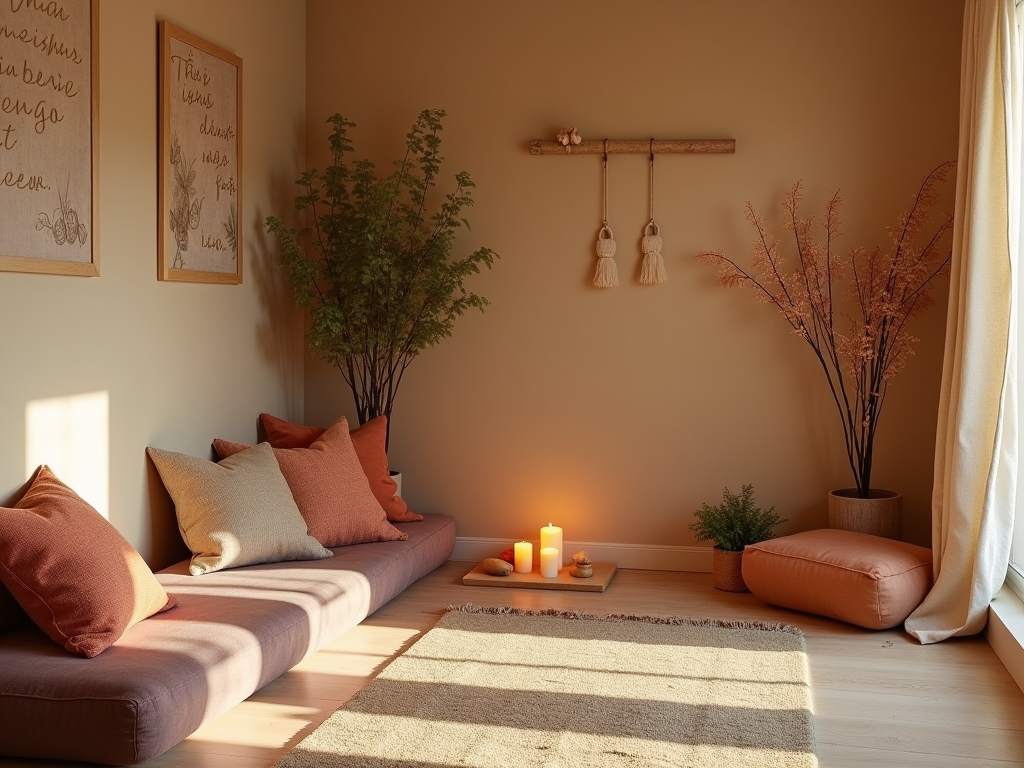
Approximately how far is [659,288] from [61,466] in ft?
8.45

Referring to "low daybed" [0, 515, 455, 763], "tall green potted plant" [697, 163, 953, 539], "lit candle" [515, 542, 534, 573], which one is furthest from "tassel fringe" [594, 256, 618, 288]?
"low daybed" [0, 515, 455, 763]

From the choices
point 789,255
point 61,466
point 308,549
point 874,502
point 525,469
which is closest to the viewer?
point 61,466

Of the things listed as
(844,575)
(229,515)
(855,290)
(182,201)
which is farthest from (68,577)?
(855,290)

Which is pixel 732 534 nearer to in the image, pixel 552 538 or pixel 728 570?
pixel 728 570

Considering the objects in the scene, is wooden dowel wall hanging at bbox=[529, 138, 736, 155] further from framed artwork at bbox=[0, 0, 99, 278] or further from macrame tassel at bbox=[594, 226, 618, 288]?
framed artwork at bbox=[0, 0, 99, 278]

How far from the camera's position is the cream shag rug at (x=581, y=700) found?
2656 mm

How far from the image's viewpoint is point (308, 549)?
153 inches

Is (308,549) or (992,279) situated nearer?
(992,279)

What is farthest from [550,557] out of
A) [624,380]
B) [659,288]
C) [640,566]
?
[659,288]

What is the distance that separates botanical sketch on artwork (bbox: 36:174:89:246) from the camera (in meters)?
3.23

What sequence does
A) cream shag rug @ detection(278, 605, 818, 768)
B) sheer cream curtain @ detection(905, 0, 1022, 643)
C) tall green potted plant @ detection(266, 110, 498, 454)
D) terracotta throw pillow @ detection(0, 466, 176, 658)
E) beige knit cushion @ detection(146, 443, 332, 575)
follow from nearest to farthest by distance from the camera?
1. cream shag rug @ detection(278, 605, 818, 768)
2. terracotta throw pillow @ detection(0, 466, 176, 658)
3. sheer cream curtain @ detection(905, 0, 1022, 643)
4. beige knit cushion @ detection(146, 443, 332, 575)
5. tall green potted plant @ detection(266, 110, 498, 454)

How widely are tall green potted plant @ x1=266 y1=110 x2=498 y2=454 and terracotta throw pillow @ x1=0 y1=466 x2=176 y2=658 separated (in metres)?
1.77

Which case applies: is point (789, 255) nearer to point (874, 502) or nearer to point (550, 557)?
point (874, 502)

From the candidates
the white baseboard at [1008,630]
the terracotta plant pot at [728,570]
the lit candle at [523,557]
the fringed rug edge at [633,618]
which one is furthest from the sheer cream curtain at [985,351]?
the lit candle at [523,557]
